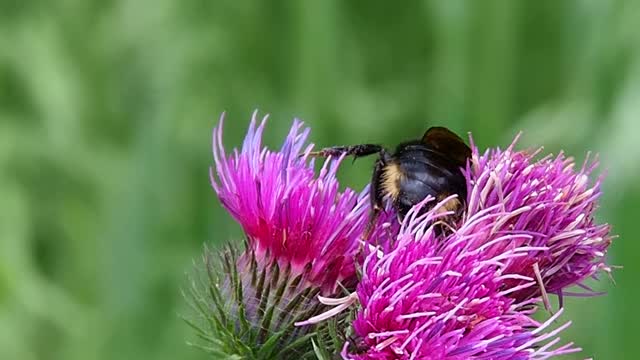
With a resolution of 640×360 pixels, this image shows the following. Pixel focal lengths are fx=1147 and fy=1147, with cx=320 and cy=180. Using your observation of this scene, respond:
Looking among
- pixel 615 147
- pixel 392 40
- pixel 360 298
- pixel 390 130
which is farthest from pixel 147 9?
pixel 360 298

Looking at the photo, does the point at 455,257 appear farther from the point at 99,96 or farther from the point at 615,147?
the point at 99,96

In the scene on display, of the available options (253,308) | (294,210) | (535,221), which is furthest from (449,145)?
(253,308)

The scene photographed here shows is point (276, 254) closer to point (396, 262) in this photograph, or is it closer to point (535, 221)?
point (396, 262)

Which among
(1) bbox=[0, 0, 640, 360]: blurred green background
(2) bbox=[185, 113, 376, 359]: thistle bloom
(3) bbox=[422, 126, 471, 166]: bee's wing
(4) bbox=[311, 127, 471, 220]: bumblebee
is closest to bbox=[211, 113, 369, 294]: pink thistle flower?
(2) bbox=[185, 113, 376, 359]: thistle bloom

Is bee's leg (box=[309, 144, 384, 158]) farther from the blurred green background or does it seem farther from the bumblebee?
the blurred green background

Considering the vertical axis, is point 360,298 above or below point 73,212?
below

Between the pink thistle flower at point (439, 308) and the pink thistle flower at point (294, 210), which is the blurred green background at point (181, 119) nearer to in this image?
the pink thistle flower at point (294, 210)

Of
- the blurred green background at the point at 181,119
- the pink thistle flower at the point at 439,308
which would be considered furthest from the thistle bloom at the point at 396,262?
the blurred green background at the point at 181,119
